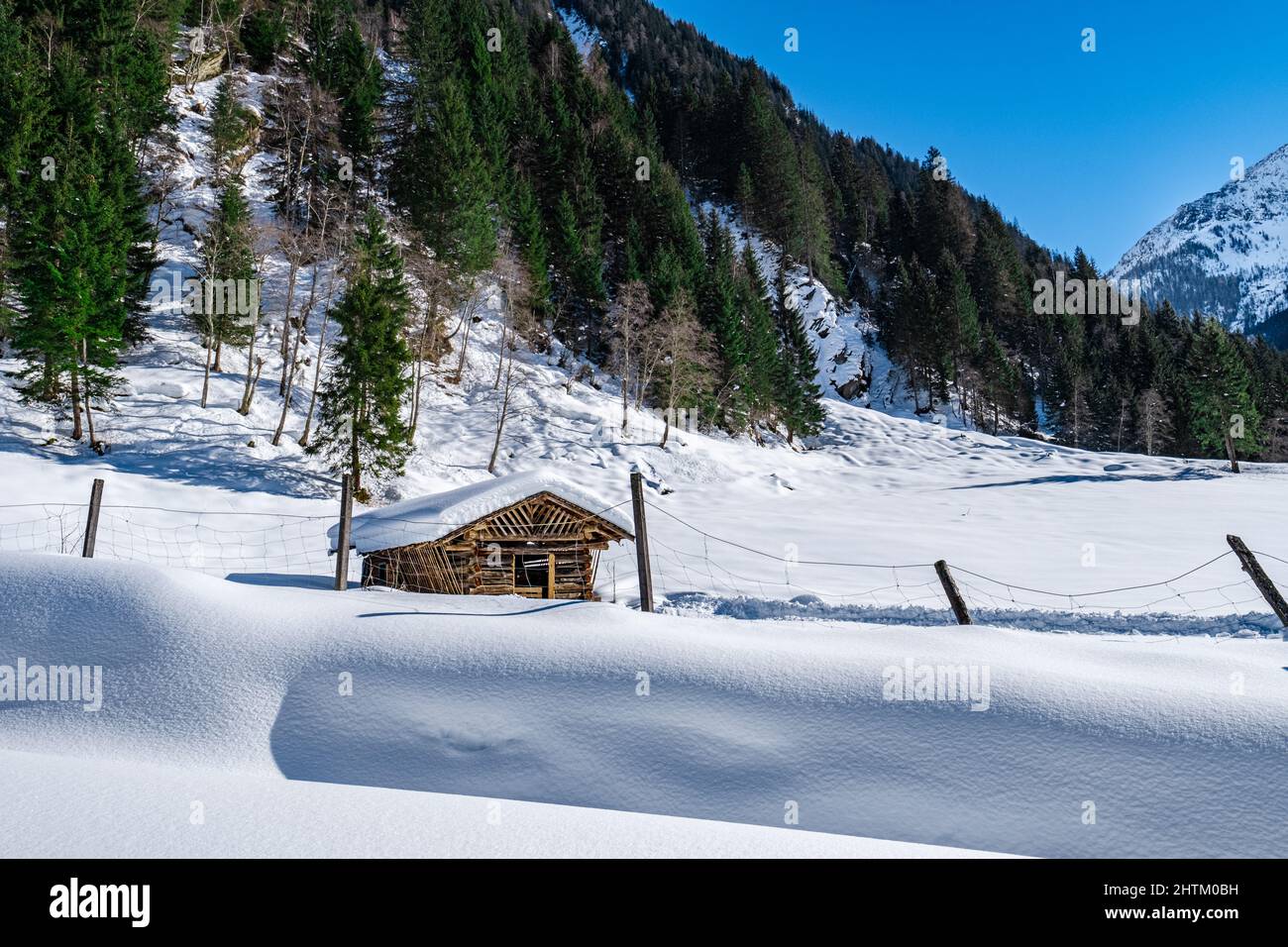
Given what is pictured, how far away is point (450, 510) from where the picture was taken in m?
14.4

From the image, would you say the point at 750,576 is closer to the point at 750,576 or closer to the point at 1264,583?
the point at 750,576

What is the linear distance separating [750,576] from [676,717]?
13621 millimetres

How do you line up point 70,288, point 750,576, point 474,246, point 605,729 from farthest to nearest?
point 474,246 → point 70,288 → point 750,576 → point 605,729

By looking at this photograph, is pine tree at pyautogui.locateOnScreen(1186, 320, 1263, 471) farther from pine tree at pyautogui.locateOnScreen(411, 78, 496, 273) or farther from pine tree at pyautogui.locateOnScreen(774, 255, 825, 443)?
pine tree at pyautogui.locateOnScreen(411, 78, 496, 273)

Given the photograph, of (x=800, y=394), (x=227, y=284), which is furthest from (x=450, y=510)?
(x=800, y=394)

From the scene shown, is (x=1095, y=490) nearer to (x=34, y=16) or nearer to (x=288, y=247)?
(x=288, y=247)

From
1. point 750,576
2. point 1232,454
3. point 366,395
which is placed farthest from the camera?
point 1232,454

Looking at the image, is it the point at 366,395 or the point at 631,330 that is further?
the point at 631,330

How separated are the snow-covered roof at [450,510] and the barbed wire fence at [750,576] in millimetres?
89

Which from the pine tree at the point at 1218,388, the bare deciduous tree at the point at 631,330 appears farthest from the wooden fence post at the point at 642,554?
the pine tree at the point at 1218,388

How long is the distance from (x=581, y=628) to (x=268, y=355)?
3353 cm

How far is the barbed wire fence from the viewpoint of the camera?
13695mm

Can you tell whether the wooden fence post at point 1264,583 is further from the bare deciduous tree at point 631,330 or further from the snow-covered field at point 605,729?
the bare deciduous tree at point 631,330

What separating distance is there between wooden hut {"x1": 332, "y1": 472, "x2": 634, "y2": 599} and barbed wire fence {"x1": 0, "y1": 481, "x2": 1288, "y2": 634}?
356mm
